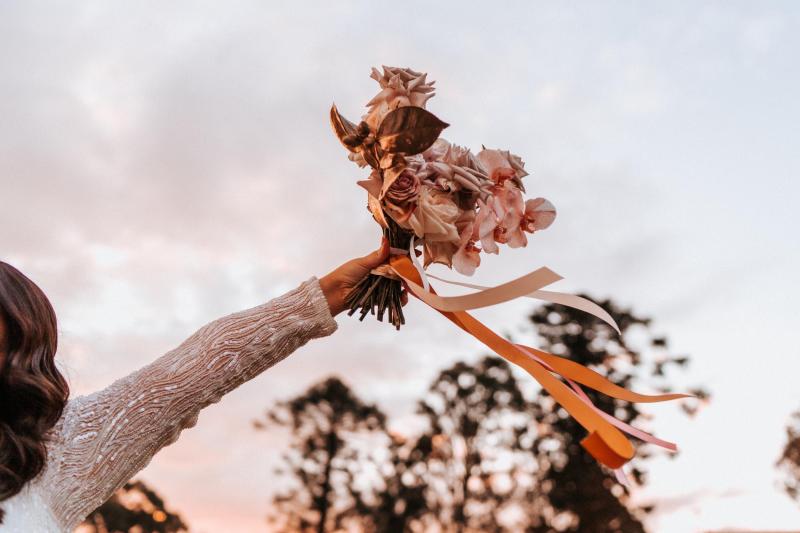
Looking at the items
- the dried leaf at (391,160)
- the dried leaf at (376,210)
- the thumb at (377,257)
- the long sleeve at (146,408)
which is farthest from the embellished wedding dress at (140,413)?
the dried leaf at (391,160)

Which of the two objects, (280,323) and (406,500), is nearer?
(280,323)

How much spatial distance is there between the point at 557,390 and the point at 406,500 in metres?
27.4

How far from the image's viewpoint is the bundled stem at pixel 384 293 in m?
2.16

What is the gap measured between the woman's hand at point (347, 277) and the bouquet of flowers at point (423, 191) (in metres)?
0.02

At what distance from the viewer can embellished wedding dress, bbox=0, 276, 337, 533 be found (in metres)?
2.09

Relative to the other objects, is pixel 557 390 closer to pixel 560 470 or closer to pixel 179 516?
pixel 179 516

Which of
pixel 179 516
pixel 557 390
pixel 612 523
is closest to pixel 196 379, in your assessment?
pixel 557 390

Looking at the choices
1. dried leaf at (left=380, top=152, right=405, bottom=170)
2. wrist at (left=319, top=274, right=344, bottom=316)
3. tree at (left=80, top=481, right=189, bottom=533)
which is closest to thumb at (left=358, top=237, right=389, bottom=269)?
wrist at (left=319, top=274, right=344, bottom=316)

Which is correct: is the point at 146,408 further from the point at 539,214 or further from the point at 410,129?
the point at 539,214

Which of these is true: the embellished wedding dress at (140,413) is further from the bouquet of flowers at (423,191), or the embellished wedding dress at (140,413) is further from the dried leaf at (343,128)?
the dried leaf at (343,128)

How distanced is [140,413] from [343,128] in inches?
36.8

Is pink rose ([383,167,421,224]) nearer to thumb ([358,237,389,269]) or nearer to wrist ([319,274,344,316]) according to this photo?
thumb ([358,237,389,269])

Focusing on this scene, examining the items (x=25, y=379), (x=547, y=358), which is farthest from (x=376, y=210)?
(x=25, y=379)

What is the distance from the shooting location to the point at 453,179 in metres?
2.10
